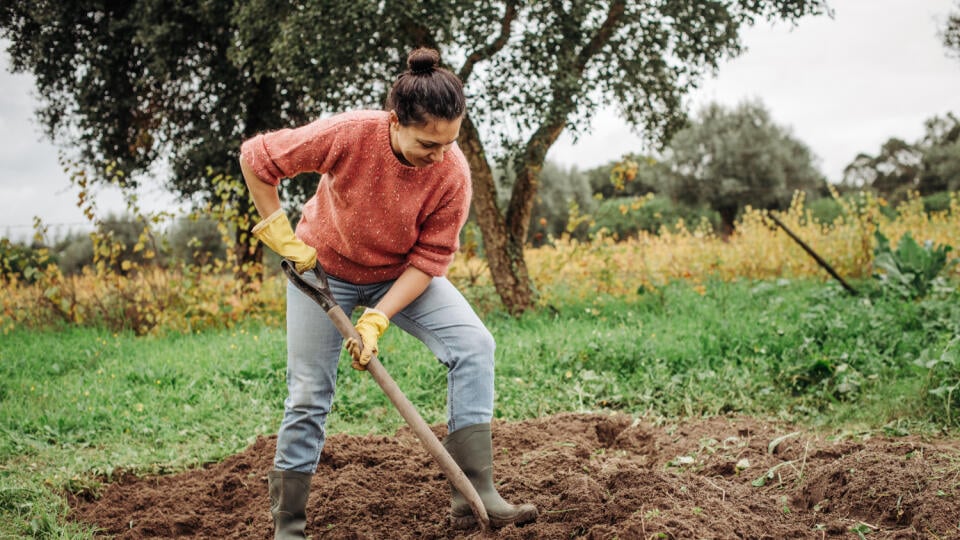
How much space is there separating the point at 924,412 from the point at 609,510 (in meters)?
2.60

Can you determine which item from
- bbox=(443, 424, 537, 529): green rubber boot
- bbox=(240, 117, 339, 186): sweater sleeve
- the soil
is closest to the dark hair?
bbox=(240, 117, 339, 186): sweater sleeve

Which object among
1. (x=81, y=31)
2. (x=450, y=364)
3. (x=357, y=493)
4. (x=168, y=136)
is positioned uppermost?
(x=81, y=31)

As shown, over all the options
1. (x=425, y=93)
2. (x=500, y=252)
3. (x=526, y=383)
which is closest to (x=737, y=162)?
(x=500, y=252)

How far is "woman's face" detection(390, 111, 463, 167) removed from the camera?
7.73 feet

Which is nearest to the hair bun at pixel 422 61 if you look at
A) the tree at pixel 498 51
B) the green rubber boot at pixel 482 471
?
the green rubber boot at pixel 482 471

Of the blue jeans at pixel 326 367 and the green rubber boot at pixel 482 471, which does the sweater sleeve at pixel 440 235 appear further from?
the green rubber boot at pixel 482 471

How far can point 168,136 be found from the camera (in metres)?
10.6

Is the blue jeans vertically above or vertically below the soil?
above

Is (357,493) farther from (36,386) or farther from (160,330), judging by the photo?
(160,330)

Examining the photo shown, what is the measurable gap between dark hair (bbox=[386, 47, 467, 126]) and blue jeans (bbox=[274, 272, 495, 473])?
68 centimetres

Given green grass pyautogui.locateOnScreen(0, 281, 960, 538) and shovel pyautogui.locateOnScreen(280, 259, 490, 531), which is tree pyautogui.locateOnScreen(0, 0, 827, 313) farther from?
shovel pyautogui.locateOnScreen(280, 259, 490, 531)

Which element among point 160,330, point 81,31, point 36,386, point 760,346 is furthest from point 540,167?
point 81,31

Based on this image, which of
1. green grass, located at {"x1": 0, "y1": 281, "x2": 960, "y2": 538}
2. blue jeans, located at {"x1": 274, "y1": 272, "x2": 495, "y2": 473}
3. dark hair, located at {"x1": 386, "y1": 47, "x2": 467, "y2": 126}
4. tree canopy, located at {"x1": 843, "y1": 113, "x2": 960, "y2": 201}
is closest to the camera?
dark hair, located at {"x1": 386, "y1": 47, "x2": 467, "y2": 126}

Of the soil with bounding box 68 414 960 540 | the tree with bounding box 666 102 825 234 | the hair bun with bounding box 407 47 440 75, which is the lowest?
the soil with bounding box 68 414 960 540
